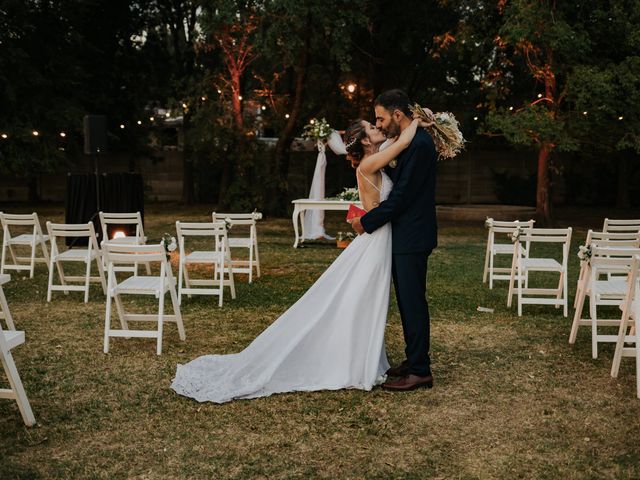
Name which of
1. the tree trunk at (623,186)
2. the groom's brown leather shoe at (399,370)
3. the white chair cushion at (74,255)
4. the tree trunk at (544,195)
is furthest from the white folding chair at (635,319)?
the tree trunk at (623,186)

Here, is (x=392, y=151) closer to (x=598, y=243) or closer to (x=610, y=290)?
(x=610, y=290)

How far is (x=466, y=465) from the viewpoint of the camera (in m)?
3.90

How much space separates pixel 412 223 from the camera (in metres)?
4.94

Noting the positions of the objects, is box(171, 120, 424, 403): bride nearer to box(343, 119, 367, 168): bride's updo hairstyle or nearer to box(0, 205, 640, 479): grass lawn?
box(343, 119, 367, 168): bride's updo hairstyle

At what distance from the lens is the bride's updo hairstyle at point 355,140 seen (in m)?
5.05

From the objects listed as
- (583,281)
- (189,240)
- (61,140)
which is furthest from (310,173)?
(583,281)

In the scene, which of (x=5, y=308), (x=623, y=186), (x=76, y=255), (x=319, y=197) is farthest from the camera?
(x=623, y=186)

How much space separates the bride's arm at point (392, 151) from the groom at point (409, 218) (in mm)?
54

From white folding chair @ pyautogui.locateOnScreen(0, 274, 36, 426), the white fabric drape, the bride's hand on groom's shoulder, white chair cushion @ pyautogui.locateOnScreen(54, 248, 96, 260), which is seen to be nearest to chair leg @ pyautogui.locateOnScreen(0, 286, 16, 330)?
white folding chair @ pyautogui.locateOnScreen(0, 274, 36, 426)

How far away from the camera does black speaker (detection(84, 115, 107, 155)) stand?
13.9m

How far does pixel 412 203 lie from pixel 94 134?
34.1 feet

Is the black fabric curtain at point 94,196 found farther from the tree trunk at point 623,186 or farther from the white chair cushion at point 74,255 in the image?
the tree trunk at point 623,186

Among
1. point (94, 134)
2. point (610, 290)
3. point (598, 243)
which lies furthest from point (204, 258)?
point (94, 134)

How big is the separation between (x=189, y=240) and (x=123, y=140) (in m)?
11.3
